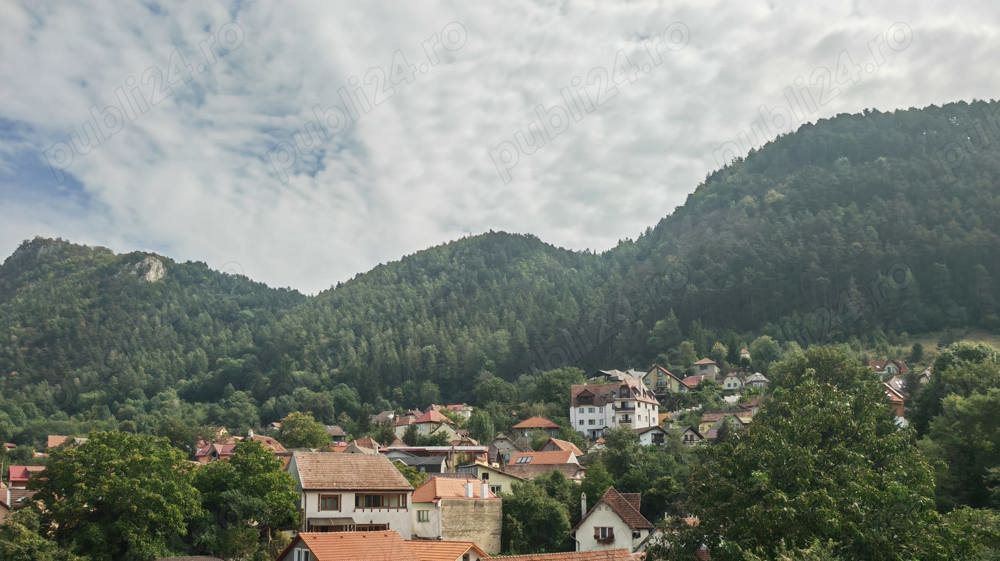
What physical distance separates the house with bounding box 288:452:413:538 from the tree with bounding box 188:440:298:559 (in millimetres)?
898

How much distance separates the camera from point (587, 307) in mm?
149125

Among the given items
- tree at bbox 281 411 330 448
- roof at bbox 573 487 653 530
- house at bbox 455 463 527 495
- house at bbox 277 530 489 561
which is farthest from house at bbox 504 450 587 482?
tree at bbox 281 411 330 448

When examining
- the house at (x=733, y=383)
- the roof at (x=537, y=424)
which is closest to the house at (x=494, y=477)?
the roof at (x=537, y=424)

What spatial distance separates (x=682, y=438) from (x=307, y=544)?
132 ft

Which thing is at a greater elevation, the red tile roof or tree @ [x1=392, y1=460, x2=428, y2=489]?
the red tile roof

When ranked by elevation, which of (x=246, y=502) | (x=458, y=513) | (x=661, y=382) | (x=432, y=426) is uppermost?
(x=661, y=382)

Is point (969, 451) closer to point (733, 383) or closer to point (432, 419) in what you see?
point (432, 419)

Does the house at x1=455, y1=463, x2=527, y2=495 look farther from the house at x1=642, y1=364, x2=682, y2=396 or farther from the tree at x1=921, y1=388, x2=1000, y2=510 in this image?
the house at x1=642, y1=364, x2=682, y2=396

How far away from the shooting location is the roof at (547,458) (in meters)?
60.6

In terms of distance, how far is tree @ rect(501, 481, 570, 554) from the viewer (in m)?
47.3

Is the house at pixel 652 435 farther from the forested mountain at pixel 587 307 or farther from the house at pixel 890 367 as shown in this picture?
the forested mountain at pixel 587 307

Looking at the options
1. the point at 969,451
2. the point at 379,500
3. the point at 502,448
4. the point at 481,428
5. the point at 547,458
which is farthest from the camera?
the point at 481,428

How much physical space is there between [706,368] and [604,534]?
6265 cm

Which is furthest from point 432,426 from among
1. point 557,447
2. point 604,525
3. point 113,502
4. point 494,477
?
point 113,502
